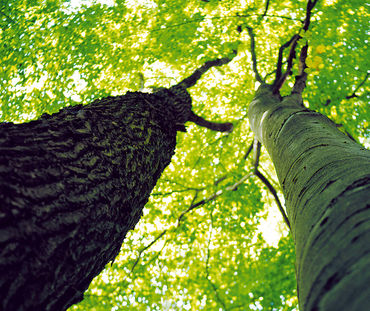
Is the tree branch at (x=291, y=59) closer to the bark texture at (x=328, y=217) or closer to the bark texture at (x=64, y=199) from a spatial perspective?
the bark texture at (x=328, y=217)

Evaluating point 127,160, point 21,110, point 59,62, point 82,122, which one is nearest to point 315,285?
point 127,160

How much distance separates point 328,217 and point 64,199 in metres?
1.14

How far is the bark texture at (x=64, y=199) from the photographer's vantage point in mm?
790

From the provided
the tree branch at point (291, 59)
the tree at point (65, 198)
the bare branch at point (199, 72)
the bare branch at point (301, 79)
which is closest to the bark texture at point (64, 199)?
the tree at point (65, 198)

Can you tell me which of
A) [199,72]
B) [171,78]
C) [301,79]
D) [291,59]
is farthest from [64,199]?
[171,78]

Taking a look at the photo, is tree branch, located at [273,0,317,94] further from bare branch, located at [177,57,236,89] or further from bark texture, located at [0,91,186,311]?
bark texture, located at [0,91,186,311]

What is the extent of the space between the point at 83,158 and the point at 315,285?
4.21ft

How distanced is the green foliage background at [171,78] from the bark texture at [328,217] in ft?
11.8

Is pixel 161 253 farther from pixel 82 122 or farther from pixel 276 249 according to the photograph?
pixel 82 122

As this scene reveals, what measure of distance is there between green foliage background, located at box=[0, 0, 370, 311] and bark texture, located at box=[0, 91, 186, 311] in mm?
2976

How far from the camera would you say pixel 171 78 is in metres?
6.54

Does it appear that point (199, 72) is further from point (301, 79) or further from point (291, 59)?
point (301, 79)

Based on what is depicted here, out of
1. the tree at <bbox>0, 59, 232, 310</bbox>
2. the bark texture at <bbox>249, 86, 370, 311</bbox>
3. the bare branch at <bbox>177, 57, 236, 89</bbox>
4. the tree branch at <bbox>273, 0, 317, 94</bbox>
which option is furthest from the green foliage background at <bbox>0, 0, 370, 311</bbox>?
the bark texture at <bbox>249, 86, 370, 311</bbox>

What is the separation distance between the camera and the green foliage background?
15.6ft
